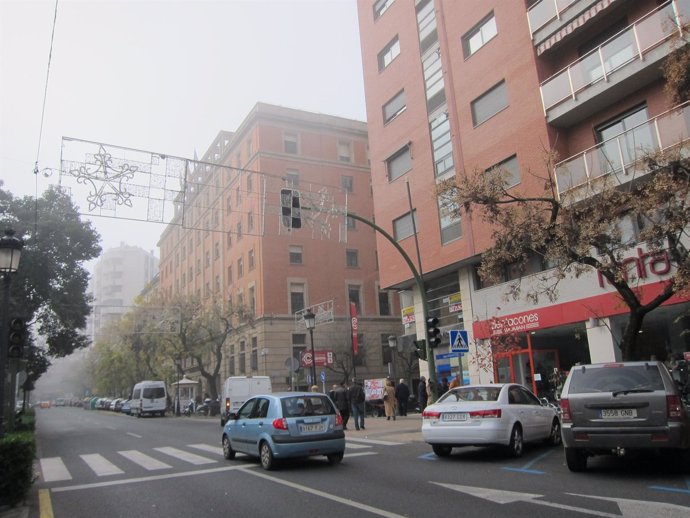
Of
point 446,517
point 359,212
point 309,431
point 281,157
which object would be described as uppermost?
point 281,157

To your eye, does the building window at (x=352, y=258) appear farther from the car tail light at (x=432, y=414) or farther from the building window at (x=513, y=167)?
the car tail light at (x=432, y=414)

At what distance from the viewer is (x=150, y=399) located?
141ft

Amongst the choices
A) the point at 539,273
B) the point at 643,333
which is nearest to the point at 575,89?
the point at 539,273

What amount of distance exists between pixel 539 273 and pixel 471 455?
929 cm

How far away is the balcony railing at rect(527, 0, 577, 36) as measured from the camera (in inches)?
715

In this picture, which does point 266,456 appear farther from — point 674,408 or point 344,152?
point 344,152

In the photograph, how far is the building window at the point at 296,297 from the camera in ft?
140

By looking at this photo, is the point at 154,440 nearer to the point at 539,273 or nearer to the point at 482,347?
the point at 482,347

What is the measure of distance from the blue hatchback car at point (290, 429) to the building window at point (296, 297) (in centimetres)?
3094

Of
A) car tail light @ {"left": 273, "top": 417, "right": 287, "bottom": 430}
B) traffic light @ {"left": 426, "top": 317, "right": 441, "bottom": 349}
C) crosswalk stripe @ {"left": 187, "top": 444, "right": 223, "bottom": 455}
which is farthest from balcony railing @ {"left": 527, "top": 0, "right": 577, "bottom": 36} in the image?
crosswalk stripe @ {"left": 187, "top": 444, "right": 223, "bottom": 455}

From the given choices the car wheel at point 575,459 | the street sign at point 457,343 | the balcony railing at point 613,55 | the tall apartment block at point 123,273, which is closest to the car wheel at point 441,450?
the car wheel at point 575,459

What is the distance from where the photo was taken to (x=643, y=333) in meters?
17.7

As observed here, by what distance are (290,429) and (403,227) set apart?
16373 mm

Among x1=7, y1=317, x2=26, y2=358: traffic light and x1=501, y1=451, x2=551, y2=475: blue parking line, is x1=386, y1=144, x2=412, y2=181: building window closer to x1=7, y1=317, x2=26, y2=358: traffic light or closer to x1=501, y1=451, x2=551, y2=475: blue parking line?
x1=501, y1=451, x2=551, y2=475: blue parking line
